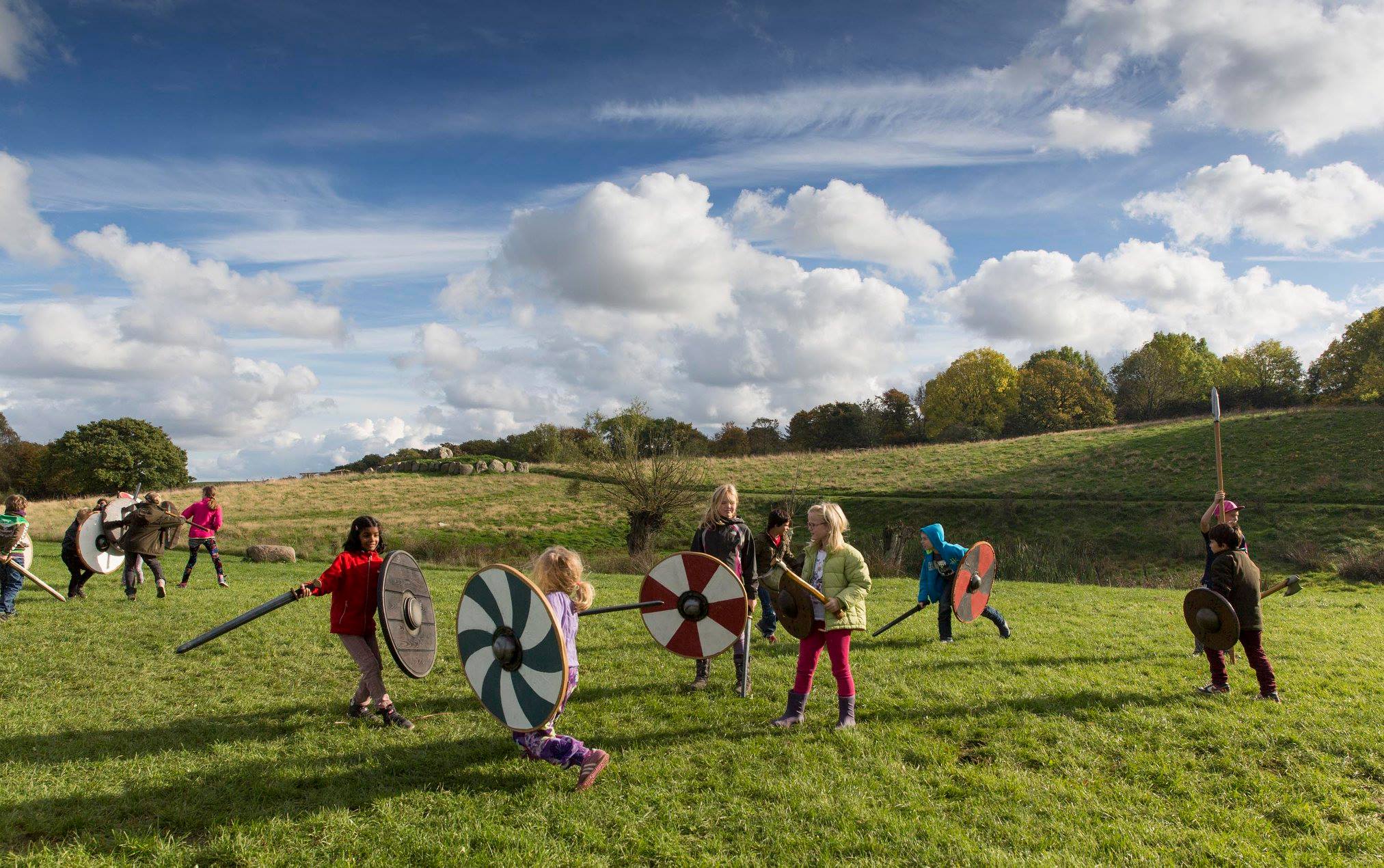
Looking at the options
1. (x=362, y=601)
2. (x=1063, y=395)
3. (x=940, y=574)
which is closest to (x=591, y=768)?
(x=362, y=601)

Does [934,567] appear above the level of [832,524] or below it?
below

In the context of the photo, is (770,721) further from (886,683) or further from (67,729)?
(67,729)

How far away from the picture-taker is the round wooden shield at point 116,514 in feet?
40.0

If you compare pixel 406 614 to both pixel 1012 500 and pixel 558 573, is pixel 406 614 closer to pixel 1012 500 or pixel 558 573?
pixel 558 573

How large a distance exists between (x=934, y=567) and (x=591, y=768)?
20.9 feet

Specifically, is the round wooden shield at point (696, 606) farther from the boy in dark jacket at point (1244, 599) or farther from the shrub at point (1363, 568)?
the shrub at point (1363, 568)

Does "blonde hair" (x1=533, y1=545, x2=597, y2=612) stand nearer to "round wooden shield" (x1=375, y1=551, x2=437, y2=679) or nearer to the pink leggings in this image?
"round wooden shield" (x1=375, y1=551, x2=437, y2=679)

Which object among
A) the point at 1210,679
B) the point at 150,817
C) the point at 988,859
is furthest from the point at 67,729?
the point at 1210,679

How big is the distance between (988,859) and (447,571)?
1912cm

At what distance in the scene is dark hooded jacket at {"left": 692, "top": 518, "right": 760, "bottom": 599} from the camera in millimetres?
7266

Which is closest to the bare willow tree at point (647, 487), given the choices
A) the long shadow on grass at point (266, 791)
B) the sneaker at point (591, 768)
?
the long shadow on grass at point (266, 791)

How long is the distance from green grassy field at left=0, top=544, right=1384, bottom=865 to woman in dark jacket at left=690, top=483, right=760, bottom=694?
0.95 meters

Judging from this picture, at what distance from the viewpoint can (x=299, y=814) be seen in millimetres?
4719

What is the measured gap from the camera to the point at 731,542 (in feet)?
23.8
